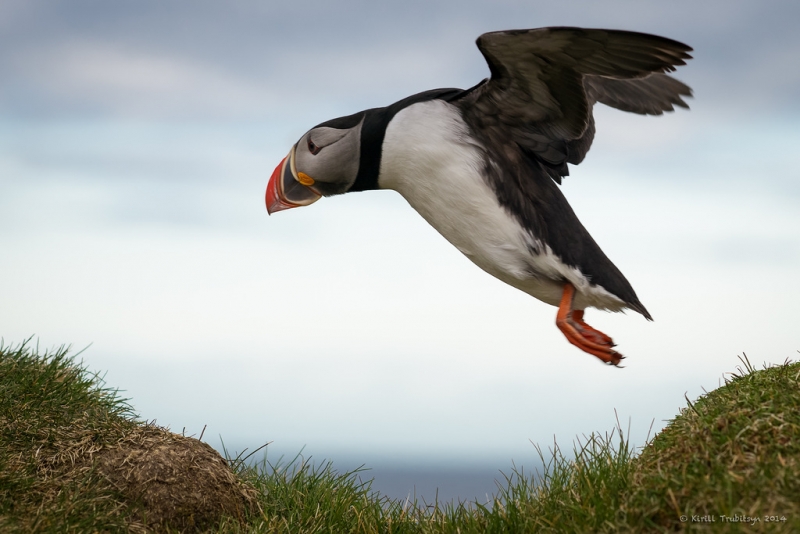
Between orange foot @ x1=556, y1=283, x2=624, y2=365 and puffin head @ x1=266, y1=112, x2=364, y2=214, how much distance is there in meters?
1.66

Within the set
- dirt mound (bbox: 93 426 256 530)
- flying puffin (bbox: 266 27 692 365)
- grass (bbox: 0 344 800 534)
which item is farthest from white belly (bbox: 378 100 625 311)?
dirt mound (bbox: 93 426 256 530)

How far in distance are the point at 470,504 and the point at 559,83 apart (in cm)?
271

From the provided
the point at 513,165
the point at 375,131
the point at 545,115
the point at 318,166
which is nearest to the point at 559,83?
the point at 545,115

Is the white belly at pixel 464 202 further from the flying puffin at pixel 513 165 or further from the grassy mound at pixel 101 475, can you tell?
the grassy mound at pixel 101 475

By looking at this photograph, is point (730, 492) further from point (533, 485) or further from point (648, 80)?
point (648, 80)

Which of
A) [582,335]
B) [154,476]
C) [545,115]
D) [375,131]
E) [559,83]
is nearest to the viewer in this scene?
[154,476]

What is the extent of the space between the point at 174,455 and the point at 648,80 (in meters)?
4.19

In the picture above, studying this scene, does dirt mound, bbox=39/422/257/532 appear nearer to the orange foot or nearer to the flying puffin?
the flying puffin

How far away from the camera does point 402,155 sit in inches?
197

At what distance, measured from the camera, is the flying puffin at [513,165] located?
4758 millimetres

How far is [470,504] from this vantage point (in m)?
4.99

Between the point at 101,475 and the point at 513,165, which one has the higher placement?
the point at 513,165

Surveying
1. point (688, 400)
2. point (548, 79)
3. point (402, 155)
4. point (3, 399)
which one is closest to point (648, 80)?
point (548, 79)

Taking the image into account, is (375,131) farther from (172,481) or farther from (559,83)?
(172,481)
